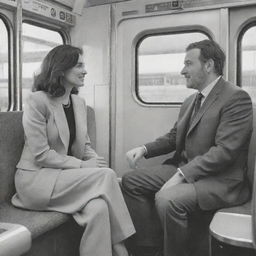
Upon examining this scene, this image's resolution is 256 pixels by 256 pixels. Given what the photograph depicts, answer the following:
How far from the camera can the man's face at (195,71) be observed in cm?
286

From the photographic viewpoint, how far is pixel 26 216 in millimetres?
2381

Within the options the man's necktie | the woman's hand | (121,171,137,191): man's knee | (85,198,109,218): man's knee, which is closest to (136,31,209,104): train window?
the man's necktie

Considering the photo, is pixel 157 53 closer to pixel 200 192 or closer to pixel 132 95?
pixel 132 95

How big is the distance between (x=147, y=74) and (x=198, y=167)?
1.27m

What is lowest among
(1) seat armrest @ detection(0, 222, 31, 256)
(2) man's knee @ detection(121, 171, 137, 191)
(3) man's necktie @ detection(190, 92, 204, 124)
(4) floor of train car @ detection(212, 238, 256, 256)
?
(4) floor of train car @ detection(212, 238, 256, 256)

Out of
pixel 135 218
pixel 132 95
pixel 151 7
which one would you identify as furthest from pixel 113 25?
pixel 135 218

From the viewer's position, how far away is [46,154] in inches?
100

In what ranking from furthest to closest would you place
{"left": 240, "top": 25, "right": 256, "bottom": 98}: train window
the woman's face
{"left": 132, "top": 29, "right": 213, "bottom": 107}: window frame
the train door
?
1. the train door
2. {"left": 132, "top": 29, "right": 213, "bottom": 107}: window frame
3. {"left": 240, "top": 25, "right": 256, "bottom": 98}: train window
4. the woman's face

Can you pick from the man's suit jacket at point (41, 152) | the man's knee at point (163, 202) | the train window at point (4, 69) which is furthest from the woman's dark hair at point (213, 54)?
the train window at point (4, 69)

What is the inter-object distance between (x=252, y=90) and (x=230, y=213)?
4.01ft

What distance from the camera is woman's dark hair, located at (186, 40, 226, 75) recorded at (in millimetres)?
2834

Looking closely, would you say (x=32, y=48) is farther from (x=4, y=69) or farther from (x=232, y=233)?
(x=232, y=233)

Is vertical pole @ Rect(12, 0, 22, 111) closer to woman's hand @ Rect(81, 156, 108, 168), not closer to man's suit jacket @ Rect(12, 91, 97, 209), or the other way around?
man's suit jacket @ Rect(12, 91, 97, 209)

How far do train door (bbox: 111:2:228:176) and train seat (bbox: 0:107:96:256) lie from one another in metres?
1.11
